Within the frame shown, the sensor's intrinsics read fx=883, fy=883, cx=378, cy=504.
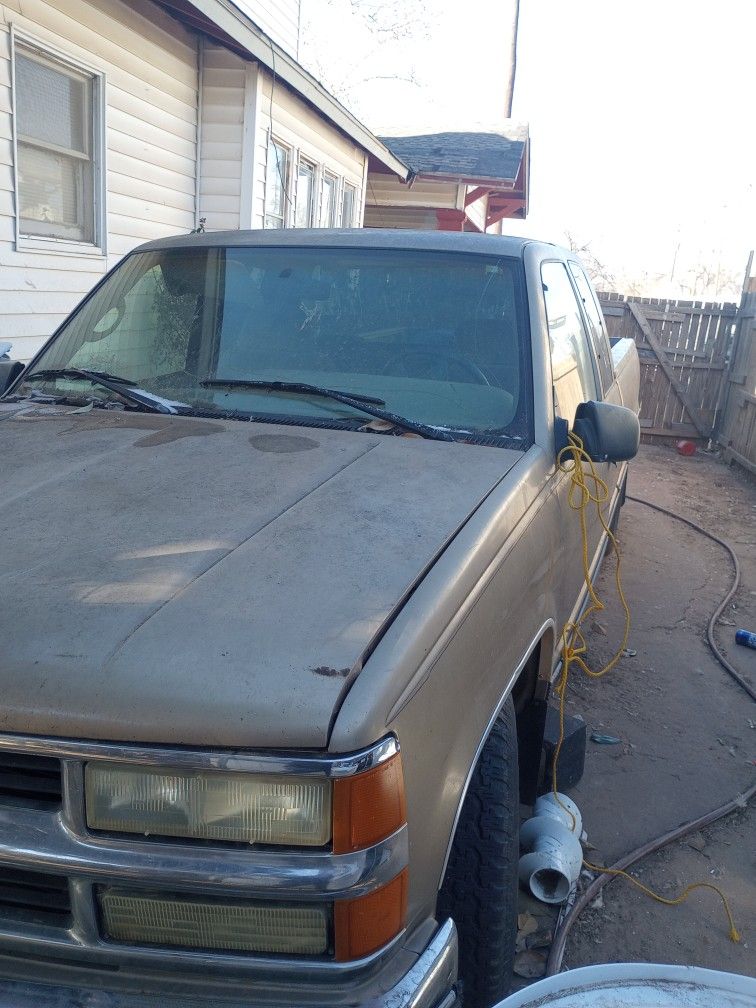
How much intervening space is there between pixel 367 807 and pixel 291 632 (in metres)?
0.33

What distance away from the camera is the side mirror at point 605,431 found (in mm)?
2766

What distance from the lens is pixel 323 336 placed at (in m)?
3.04

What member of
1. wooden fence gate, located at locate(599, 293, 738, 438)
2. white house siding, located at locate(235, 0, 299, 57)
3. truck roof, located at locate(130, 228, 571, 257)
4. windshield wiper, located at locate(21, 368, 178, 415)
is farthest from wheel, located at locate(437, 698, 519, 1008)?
wooden fence gate, located at locate(599, 293, 738, 438)

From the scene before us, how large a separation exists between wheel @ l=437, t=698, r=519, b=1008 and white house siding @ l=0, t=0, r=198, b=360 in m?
5.00

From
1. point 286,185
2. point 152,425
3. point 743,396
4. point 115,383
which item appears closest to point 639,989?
point 152,425

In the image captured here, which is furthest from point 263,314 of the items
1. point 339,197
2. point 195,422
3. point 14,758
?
point 339,197

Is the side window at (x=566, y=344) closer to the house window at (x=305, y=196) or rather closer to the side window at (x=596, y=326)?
the side window at (x=596, y=326)

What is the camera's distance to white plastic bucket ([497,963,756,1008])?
4.34 ft

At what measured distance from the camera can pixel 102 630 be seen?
159 centimetres

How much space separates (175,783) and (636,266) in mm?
82660

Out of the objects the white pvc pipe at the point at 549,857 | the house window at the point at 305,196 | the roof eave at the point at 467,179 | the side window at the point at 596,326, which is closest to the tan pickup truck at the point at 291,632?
the white pvc pipe at the point at 549,857

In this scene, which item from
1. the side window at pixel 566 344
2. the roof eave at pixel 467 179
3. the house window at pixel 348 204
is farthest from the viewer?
the roof eave at pixel 467 179

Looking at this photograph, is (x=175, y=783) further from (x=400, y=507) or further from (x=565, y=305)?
(x=565, y=305)

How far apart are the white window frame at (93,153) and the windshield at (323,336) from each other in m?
3.05
